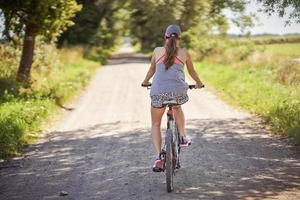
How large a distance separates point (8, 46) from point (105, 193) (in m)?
A: 16.3

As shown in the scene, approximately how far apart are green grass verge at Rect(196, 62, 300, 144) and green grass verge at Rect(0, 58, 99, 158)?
18.9 ft

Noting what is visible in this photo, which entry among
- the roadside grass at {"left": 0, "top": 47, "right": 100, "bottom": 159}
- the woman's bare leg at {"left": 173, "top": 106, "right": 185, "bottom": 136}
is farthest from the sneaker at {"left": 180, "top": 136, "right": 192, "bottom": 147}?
the roadside grass at {"left": 0, "top": 47, "right": 100, "bottom": 159}

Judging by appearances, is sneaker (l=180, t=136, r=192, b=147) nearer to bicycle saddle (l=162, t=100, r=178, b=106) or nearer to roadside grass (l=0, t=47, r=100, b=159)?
bicycle saddle (l=162, t=100, r=178, b=106)

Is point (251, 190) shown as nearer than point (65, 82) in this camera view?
Yes

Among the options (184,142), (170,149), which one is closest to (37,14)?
(184,142)

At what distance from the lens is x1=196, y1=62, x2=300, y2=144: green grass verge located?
11971 millimetres

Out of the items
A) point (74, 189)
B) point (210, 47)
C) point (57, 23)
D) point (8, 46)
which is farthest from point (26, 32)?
point (210, 47)

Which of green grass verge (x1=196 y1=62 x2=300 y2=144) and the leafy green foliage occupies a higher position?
the leafy green foliage

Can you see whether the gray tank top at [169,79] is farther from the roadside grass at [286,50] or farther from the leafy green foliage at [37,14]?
the roadside grass at [286,50]

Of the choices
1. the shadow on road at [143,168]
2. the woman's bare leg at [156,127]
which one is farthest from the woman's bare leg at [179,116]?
the shadow on road at [143,168]

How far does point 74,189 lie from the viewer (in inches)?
301

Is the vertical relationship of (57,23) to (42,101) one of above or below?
above

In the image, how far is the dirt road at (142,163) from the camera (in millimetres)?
7355

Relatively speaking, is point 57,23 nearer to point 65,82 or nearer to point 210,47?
point 65,82
